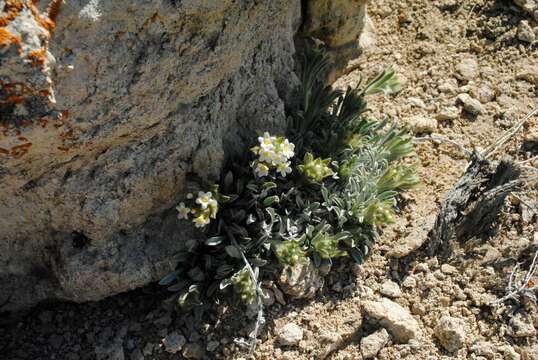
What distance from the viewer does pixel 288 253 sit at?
146 inches

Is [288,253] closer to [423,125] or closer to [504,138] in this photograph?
[423,125]

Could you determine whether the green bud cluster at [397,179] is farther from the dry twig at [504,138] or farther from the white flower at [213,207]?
the white flower at [213,207]

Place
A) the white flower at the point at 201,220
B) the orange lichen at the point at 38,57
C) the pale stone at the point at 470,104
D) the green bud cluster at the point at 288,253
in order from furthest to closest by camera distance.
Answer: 1. the pale stone at the point at 470,104
2. the green bud cluster at the point at 288,253
3. the white flower at the point at 201,220
4. the orange lichen at the point at 38,57

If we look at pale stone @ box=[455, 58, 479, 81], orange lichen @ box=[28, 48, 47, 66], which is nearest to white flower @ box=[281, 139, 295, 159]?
orange lichen @ box=[28, 48, 47, 66]

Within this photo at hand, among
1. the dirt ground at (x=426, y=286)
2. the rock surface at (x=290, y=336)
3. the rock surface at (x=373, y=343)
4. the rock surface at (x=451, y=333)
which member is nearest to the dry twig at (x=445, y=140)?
the dirt ground at (x=426, y=286)

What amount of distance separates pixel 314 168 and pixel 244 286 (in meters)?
0.83

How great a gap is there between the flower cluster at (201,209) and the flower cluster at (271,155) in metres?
0.33

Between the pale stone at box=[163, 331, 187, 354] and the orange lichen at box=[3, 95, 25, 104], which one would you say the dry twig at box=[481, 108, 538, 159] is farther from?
the orange lichen at box=[3, 95, 25, 104]

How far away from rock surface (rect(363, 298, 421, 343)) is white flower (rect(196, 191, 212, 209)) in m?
1.20

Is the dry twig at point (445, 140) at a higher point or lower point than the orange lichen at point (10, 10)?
lower

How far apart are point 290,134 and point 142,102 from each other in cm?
130

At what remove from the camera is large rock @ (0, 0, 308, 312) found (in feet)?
8.93

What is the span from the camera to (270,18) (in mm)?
3777

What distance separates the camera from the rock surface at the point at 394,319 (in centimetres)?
382
